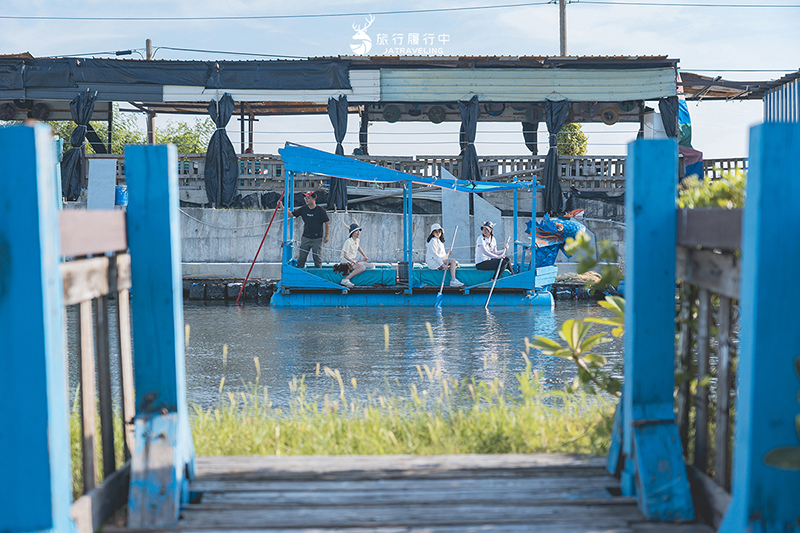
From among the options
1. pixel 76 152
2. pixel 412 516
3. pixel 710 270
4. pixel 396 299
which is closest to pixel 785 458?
pixel 710 270

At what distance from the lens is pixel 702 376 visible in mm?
2576

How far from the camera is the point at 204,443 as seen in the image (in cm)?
397

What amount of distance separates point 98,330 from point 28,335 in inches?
25.9

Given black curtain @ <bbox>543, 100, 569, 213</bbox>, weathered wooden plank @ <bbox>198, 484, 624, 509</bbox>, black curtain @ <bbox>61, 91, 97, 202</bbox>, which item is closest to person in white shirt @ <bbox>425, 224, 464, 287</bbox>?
black curtain @ <bbox>543, 100, 569, 213</bbox>

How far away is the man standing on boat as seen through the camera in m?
14.3

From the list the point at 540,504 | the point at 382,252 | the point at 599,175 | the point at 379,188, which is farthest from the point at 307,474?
the point at 599,175

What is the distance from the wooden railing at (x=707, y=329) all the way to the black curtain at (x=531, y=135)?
22150 mm

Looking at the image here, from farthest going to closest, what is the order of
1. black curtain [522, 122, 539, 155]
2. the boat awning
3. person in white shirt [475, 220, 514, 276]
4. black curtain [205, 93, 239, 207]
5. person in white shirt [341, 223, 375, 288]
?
black curtain [522, 122, 539, 155]
black curtain [205, 93, 239, 207]
person in white shirt [475, 220, 514, 276]
person in white shirt [341, 223, 375, 288]
the boat awning

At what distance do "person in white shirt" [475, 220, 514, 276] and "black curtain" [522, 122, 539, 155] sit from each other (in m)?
10.2

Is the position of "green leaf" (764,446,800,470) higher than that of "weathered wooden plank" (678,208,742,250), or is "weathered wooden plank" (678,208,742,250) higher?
"weathered wooden plank" (678,208,742,250)

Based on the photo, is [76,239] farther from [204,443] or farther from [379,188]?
[379,188]

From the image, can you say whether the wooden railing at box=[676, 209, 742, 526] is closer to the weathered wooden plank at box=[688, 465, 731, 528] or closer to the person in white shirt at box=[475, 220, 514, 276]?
the weathered wooden plank at box=[688, 465, 731, 528]

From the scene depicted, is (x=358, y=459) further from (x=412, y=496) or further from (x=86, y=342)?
(x=86, y=342)

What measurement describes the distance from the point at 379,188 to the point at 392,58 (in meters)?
3.92
